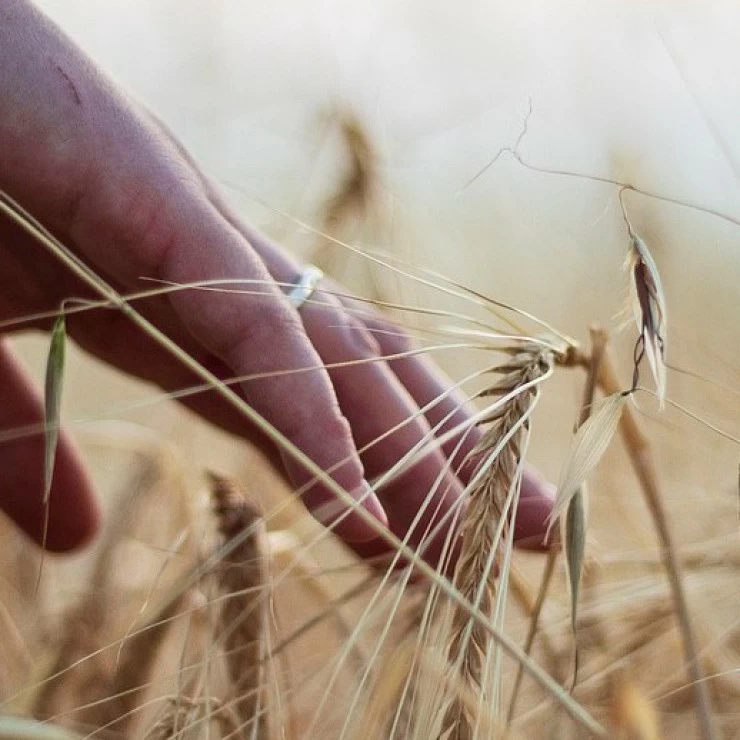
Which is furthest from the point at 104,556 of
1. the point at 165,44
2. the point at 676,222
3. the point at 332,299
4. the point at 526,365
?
the point at 165,44

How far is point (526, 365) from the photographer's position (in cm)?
39

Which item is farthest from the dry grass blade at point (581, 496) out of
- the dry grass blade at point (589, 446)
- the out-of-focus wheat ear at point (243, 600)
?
the out-of-focus wheat ear at point (243, 600)

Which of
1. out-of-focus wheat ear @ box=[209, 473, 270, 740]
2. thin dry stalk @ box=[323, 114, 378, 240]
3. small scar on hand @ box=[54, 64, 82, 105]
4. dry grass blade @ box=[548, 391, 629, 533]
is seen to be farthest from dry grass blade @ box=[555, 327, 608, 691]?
thin dry stalk @ box=[323, 114, 378, 240]

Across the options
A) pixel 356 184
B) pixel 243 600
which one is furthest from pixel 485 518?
pixel 356 184

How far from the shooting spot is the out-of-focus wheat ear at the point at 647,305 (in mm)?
367

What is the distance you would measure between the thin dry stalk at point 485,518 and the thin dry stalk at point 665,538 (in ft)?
0.16

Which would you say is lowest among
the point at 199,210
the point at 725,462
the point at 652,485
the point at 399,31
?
the point at 725,462

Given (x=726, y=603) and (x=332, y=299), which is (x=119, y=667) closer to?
(x=332, y=299)

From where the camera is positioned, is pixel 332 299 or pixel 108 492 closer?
pixel 332 299

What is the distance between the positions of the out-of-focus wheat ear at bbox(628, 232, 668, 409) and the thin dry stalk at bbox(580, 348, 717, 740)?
3 cm

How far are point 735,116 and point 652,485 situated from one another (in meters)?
0.39

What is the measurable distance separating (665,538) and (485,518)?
0.07 m

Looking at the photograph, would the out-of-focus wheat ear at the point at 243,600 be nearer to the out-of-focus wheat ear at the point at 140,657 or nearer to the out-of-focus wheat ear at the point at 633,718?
the out-of-focus wheat ear at the point at 140,657

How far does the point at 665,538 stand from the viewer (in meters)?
0.36
